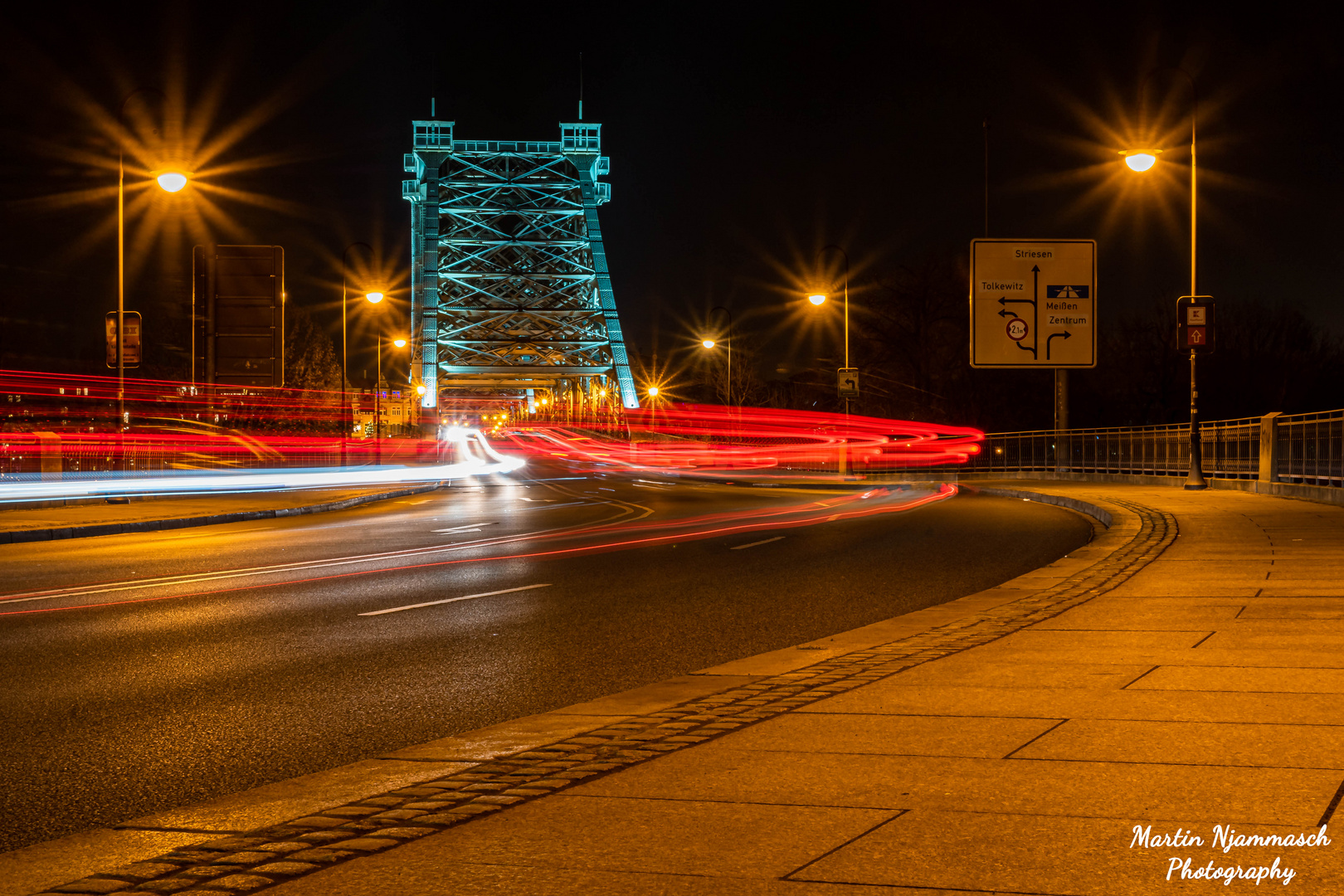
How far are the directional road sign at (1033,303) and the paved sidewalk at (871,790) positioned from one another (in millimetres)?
27940

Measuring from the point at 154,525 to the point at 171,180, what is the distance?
872 cm

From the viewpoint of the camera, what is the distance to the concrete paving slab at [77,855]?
3902 mm

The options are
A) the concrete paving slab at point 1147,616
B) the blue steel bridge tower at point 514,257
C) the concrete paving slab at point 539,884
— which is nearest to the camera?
the concrete paving slab at point 539,884

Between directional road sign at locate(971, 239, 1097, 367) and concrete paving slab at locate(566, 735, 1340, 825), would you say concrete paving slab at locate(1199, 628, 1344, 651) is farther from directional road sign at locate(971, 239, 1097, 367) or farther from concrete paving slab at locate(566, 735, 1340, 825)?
directional road sign at locate(971, 239, 1097, 367)

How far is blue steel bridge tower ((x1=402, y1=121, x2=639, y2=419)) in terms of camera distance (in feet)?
474

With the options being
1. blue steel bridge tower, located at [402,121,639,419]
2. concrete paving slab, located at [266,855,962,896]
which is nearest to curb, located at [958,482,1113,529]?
concrete paving slab, located at [266,855,962,896]

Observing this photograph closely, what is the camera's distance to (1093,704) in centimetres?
623

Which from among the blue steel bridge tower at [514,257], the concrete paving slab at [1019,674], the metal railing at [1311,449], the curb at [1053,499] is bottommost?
the curb at [1053,499]

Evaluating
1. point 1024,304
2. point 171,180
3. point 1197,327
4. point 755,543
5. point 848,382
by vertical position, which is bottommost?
point 755,543

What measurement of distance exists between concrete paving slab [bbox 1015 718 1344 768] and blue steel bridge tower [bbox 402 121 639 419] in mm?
135118

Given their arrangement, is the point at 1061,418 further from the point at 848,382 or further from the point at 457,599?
the point at 457,599

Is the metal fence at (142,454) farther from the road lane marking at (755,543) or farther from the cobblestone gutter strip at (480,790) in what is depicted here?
the cobblestone gutter strip at (480,790)

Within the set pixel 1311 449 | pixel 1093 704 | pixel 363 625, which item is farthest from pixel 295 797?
pixel 1311 449

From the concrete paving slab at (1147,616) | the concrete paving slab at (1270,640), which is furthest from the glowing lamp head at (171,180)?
the concrete paving slab at (1270,640)
